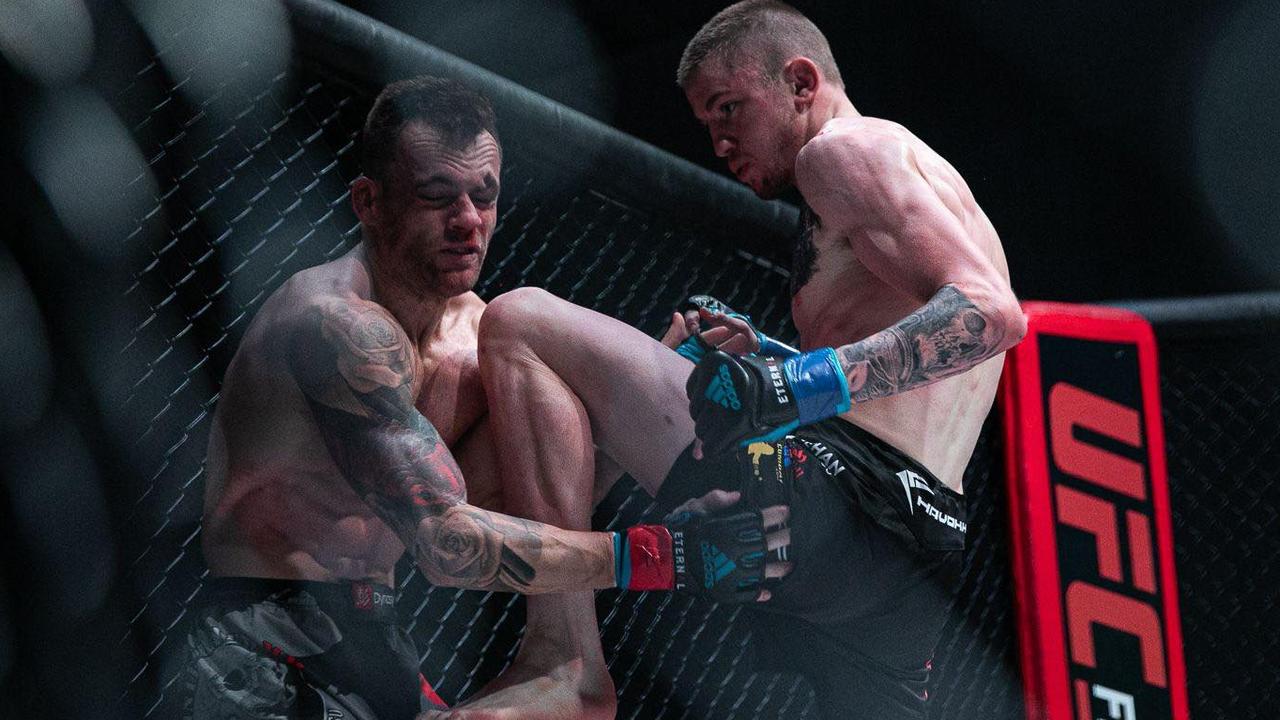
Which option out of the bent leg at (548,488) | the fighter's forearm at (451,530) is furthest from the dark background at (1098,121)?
the fighter's forearm at (451,530)

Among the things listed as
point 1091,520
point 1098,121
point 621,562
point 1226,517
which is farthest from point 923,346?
point 1098,121

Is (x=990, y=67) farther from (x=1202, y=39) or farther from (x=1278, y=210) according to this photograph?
(x=1278, y=210)

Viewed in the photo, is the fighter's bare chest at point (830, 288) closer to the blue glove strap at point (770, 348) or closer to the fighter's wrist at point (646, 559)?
the blue glove strap at point (770, 348)

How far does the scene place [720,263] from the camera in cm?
258

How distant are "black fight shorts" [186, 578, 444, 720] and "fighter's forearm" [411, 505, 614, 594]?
0.16 meters

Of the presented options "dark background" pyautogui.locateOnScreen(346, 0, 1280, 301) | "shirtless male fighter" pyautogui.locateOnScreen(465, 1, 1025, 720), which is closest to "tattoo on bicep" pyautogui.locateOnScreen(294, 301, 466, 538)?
"shirtless male fighter" pyautogui.locateOnScreen(465, 1, 1025, 720)

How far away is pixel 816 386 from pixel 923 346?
17cm

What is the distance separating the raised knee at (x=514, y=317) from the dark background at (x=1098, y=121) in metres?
2.37

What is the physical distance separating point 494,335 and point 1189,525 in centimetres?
214

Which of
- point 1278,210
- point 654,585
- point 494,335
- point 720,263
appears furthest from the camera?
point 1278,210

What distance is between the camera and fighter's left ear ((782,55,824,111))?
1930mm

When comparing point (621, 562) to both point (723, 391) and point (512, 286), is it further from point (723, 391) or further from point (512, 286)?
point (512, 286)

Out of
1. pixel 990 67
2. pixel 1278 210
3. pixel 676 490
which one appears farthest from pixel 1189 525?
pixel 676 490

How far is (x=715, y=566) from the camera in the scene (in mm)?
1511
